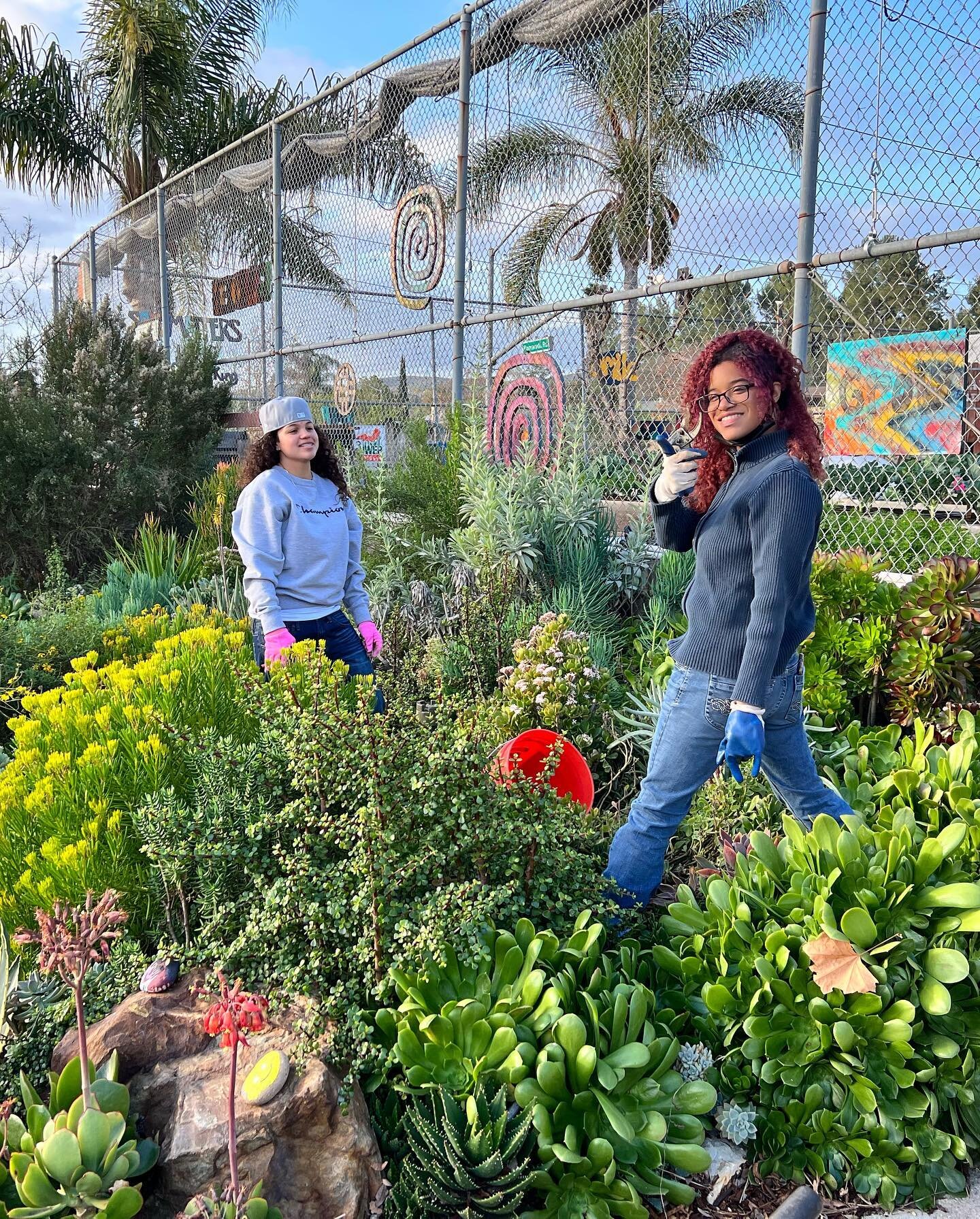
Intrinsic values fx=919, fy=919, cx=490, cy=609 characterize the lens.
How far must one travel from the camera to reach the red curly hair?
8.41 ft

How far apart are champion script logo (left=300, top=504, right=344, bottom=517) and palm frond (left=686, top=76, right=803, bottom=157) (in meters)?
3.70

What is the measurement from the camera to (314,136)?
894 cm

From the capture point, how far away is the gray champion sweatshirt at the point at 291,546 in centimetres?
360

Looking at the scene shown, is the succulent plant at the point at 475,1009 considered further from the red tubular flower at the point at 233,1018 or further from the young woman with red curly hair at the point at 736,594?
the young woman with red curly hair at the point at 736,594

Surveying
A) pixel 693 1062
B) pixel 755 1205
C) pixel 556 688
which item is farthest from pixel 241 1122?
pixel 556 688

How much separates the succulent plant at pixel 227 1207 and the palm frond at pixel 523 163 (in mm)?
6602

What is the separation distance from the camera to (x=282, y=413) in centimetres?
381

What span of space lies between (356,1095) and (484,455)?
3999 millimetres

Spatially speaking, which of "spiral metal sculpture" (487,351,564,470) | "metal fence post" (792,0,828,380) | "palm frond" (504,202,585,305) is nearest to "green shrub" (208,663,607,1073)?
"metal fence post" (792,0,828,380)

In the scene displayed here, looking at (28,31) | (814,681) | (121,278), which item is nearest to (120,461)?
(814,681)

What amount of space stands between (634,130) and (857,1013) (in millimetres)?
7131

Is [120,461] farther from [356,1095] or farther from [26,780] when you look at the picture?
[356,1095]

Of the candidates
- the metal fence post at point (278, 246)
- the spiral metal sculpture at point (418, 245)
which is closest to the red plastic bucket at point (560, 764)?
the spiral metal sculpture at point (418, 245)

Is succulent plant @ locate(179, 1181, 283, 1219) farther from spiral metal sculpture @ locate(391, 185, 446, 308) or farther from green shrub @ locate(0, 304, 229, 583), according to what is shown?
green shrub @ locate(0, 304, 229, 583)
